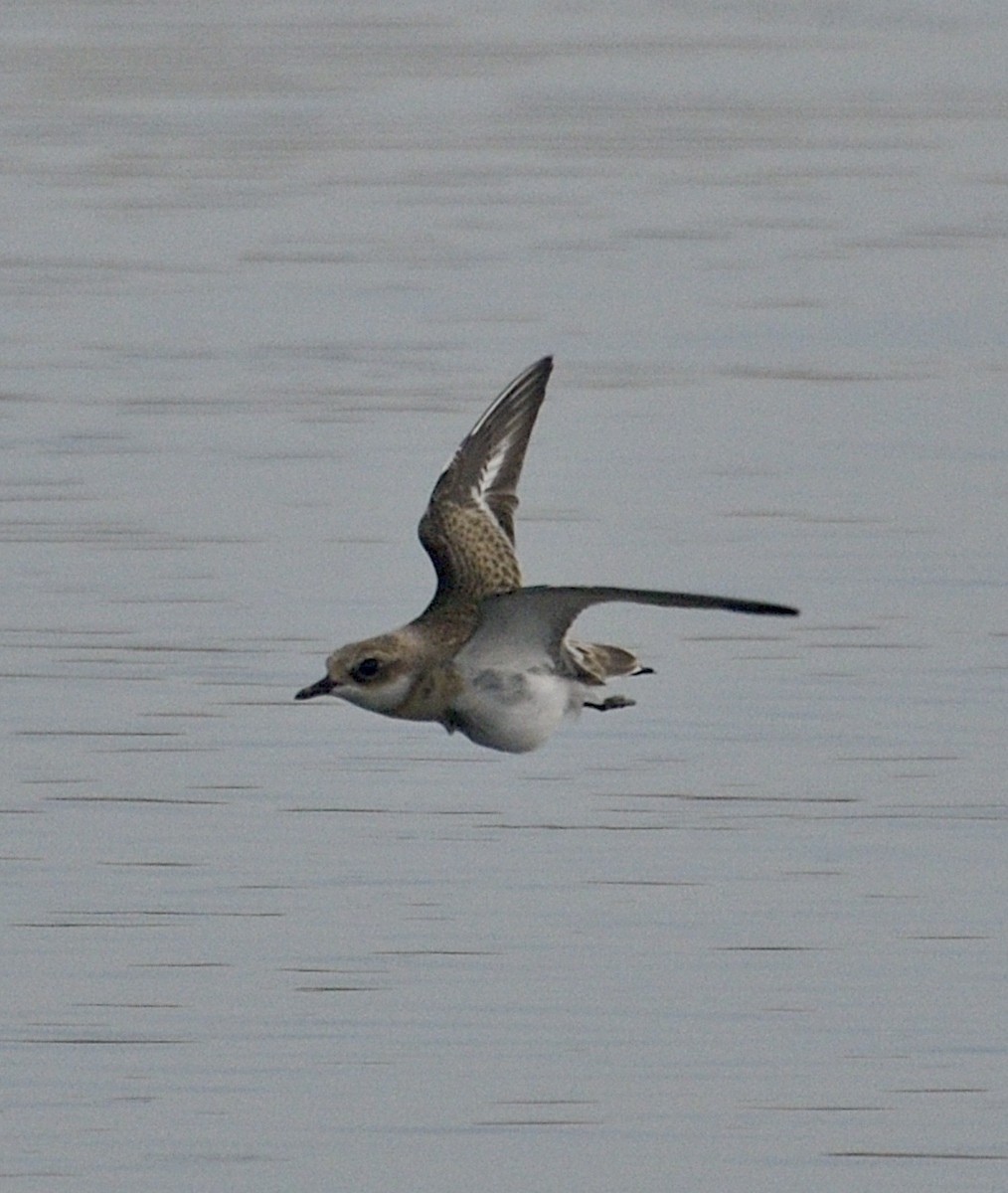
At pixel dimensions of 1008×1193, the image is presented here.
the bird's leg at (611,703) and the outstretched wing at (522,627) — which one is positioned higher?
the outstretched wing at (522,627)

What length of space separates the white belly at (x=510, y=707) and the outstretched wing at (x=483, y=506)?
47 cm

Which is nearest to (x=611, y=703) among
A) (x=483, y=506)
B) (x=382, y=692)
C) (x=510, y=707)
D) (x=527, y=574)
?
(x=510, y=707)

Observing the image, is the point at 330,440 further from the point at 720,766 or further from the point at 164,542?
the point at 720,766

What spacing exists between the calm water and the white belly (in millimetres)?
1159

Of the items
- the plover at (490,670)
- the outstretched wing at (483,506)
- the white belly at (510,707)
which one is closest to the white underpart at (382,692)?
the plover at (490,670)

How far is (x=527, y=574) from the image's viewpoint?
49.6ft

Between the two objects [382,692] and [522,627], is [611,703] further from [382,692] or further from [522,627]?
[382,692]

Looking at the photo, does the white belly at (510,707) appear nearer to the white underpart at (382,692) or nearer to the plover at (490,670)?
the plover at (490,670)

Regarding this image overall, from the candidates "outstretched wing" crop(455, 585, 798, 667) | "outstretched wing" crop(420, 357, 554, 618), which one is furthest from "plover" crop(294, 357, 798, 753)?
"outstretched wing" crop(420, 357, 554, 618)

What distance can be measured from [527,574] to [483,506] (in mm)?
4771

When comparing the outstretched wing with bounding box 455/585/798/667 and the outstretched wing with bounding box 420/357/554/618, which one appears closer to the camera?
the outstretched wing with bounding box 455/585/798/667

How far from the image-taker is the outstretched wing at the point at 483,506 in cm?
988

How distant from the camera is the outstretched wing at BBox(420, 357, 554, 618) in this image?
9.88 meters

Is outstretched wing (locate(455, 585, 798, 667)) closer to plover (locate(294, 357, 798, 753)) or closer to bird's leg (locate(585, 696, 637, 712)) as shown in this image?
plover (locate(294, 357, 798, 753))
